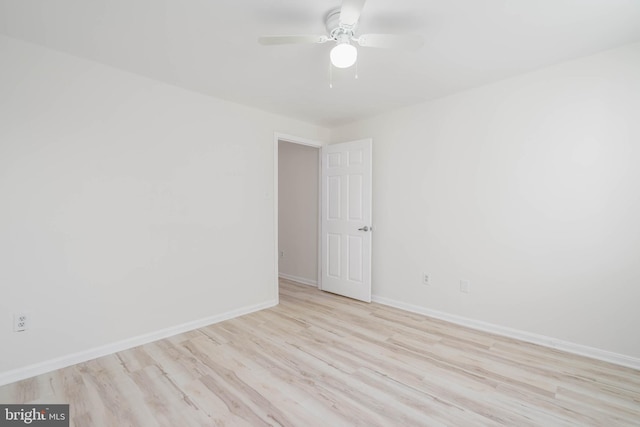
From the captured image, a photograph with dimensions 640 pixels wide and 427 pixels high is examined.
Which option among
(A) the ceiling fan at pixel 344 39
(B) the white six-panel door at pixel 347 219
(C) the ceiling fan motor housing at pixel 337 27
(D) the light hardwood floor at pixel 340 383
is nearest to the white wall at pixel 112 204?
(D) the light hardwood floor at pixel 340 383

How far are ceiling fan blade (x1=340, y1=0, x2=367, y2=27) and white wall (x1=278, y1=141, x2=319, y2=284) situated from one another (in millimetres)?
2925

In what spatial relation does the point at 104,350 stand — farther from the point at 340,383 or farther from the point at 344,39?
the point at 344,39

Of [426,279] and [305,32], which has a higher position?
[305,32]

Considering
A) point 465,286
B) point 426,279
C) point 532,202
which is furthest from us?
point 426,279

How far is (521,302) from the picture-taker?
2736 millimetres

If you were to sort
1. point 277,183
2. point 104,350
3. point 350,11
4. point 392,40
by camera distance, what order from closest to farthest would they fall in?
point 350,11 < point 392,40 < point 104,350 < point 277,183

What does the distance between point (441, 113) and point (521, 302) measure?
2030 mm

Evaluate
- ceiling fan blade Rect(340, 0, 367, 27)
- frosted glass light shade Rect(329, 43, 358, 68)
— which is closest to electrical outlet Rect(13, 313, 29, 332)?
frosted glass light shade Rect(329, 43, 358, 68)

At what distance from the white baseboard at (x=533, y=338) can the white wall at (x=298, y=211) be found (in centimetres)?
168

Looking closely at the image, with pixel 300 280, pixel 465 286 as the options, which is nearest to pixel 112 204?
pixel 300 280

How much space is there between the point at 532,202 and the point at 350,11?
7.42 feet

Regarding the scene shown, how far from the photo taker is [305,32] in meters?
2.06

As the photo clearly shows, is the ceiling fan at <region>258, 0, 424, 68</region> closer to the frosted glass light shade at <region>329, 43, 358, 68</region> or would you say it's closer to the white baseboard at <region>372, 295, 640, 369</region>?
the frosted glass light shade at <region>329, 43, 358, 68</region>

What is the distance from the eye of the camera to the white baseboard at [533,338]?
7.51ft
